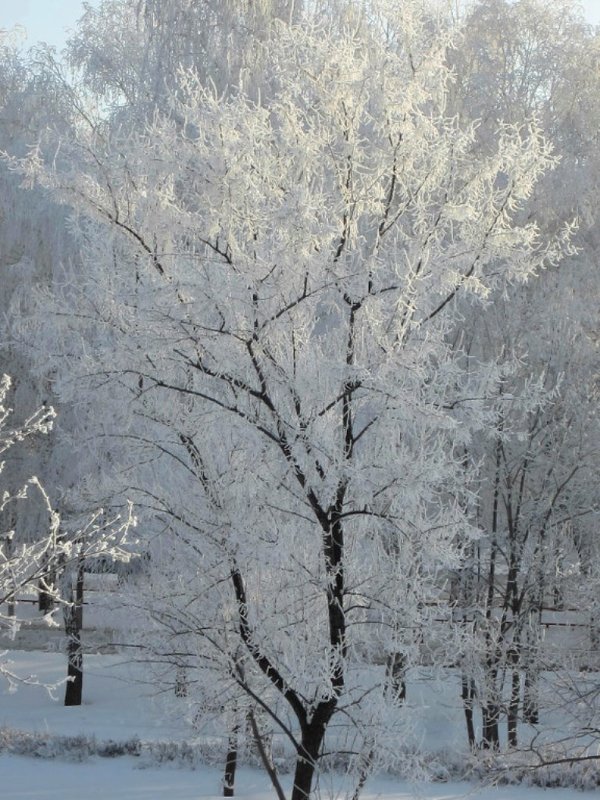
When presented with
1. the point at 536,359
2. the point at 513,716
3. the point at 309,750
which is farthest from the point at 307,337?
the point at 536,359

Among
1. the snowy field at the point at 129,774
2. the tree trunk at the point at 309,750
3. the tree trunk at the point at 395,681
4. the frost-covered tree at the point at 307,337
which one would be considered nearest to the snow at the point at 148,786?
the snowy field at the point at 129,774

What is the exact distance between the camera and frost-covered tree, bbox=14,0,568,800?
21.4 feet

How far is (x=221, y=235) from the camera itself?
672 cm

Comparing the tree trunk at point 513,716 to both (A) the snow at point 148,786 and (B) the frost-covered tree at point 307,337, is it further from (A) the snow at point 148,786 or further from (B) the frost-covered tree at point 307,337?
(B) the frost-covered tree at point 307,337

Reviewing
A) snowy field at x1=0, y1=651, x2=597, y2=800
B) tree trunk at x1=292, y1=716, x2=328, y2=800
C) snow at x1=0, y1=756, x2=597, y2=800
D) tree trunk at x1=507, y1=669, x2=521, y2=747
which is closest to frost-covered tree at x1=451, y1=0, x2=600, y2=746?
tree trunk at x1=507, y1=669, x2=521, y2=747

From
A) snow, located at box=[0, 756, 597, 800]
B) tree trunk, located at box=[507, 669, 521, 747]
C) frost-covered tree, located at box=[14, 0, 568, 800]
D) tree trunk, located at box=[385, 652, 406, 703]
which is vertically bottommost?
snow, located at box=[0, 756, 597, 800]

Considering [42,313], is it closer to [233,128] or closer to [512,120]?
[233,128]

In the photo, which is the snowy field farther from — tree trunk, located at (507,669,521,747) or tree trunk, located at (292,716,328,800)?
tree trunk, located at (292,716,328,800)

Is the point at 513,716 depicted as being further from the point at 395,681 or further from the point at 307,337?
the point at 307,337

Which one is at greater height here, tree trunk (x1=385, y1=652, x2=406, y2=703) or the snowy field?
tree trunk (x1=385, y1=652, x2=406, y2=703)

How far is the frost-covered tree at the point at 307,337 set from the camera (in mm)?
6520

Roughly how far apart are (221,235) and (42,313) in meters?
1.27

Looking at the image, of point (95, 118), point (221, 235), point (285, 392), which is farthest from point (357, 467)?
point (95, 118)

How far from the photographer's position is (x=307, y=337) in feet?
23.5
